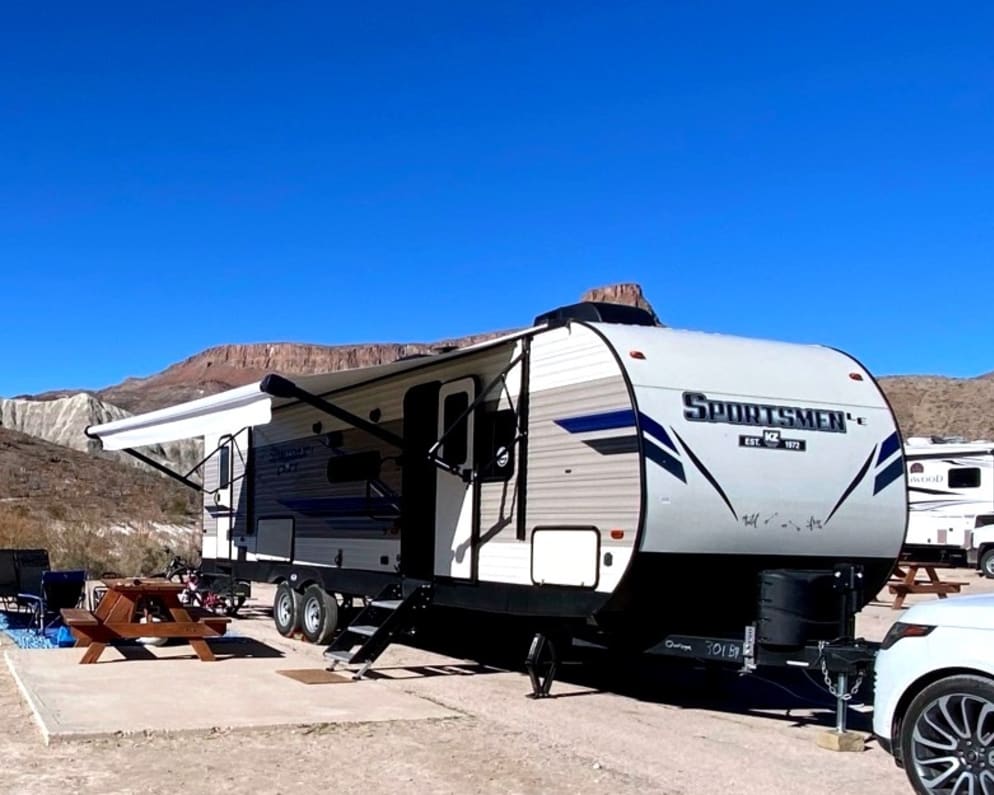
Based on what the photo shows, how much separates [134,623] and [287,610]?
296cm

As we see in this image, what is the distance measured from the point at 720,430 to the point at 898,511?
1809 mm

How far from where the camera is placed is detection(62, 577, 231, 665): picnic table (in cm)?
1045

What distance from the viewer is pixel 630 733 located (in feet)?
26.1

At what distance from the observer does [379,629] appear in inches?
398

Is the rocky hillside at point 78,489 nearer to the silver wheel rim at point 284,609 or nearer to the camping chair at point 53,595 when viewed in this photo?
the camping chair at point 53,595

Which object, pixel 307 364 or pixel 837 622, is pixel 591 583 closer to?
pixel 837 622

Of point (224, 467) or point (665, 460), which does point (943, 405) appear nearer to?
point (224, 467)

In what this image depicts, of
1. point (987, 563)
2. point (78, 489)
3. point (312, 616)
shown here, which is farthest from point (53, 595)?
point (78, 489)

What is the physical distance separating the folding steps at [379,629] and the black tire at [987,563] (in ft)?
63.8

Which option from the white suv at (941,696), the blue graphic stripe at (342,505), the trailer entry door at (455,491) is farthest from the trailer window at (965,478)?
the white suv at (941,696)

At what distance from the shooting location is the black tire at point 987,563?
26281 millimetres

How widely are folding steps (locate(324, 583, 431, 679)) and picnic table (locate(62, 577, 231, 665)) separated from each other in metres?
1.25

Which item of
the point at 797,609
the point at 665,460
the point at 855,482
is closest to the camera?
the point at 797,609

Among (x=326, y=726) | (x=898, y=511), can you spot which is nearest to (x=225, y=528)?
(x=326, y=726)
